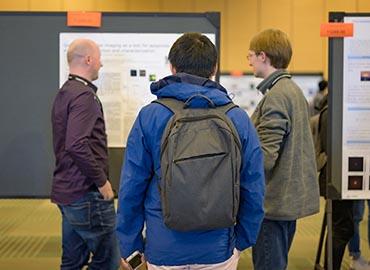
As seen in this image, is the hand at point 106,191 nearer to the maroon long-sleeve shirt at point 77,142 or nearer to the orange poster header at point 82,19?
the maroon long-sleeve shirt at point 77,142

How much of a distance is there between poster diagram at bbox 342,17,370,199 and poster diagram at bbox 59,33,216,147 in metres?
0.79

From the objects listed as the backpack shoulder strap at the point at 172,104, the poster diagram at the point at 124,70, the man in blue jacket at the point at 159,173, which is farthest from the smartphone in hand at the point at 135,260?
the poster diagram at the point at 124,70

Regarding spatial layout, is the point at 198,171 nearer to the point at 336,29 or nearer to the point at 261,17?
the point at 336,29

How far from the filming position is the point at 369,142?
317 cm

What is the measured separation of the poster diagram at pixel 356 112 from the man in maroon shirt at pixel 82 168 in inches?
52.6

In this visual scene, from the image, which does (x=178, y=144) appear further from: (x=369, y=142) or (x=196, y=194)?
(x=369, y=142)

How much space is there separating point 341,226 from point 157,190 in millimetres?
2203

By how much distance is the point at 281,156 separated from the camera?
259cm

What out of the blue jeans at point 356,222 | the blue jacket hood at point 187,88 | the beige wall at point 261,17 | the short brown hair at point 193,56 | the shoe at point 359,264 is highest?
the beige wall at point 261,17

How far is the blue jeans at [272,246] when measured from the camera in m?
2.60

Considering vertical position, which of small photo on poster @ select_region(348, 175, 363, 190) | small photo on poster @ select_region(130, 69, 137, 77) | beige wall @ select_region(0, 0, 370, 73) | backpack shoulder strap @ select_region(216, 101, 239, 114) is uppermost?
beige wall @ select_region(0, 0, 370, 73)

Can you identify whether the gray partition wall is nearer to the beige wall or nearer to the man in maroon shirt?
the man in maroon shirt

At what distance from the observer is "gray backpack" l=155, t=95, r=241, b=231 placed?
168cm

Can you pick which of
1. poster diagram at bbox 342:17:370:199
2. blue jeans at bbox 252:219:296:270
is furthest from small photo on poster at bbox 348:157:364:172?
blue jeans at bbox 252:219:296:270
